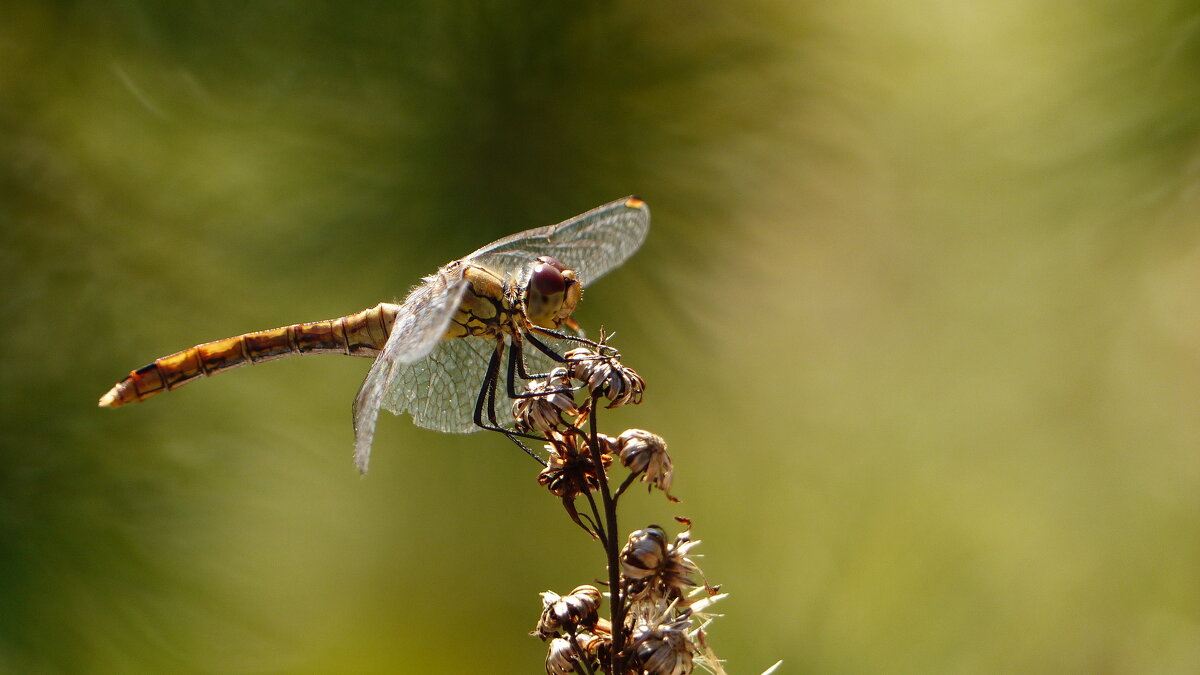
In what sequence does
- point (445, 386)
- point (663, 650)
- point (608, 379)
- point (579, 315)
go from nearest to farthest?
point (663, 650)
point (608, 379)
point (445, 386)
point (579, 315)

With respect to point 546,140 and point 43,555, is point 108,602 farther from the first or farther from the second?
point 546,140

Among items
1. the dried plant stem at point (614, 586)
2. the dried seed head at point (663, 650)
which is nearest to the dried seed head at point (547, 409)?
the dried plant stem at point (614, 586)

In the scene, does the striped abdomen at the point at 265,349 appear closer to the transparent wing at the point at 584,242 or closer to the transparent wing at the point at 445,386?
the transparent wing at the point at 445,386

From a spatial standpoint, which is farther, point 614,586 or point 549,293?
point 549,293

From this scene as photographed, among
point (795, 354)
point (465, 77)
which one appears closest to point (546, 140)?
point (465, 77)

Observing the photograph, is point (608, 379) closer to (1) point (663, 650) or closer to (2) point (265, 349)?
(1) point (663, 650)

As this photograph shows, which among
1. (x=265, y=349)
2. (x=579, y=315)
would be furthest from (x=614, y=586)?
(x=579, y=315)
